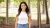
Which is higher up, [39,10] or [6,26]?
[39,10]

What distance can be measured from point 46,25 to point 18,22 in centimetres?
259

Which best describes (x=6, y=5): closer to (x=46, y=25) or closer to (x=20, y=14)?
(x=46, y=25)

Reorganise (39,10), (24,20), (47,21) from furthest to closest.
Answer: (47,21)
(39,10)
(24,20)

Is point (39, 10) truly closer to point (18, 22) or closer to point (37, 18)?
point (37, 18)

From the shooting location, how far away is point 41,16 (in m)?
4.60

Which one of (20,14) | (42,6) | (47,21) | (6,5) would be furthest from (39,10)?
(20,14)

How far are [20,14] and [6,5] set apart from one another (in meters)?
2.19

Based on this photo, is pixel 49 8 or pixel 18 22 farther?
pixel 49 8

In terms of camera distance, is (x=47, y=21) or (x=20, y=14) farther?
(x=47, y=21)

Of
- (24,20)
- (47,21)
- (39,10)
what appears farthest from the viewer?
(47,21)

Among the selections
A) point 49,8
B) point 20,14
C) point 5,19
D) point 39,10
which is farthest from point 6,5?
point 20,14

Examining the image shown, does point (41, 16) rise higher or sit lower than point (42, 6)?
lower

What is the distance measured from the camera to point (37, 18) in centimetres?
461

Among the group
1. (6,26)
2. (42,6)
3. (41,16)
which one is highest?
(42,6)
